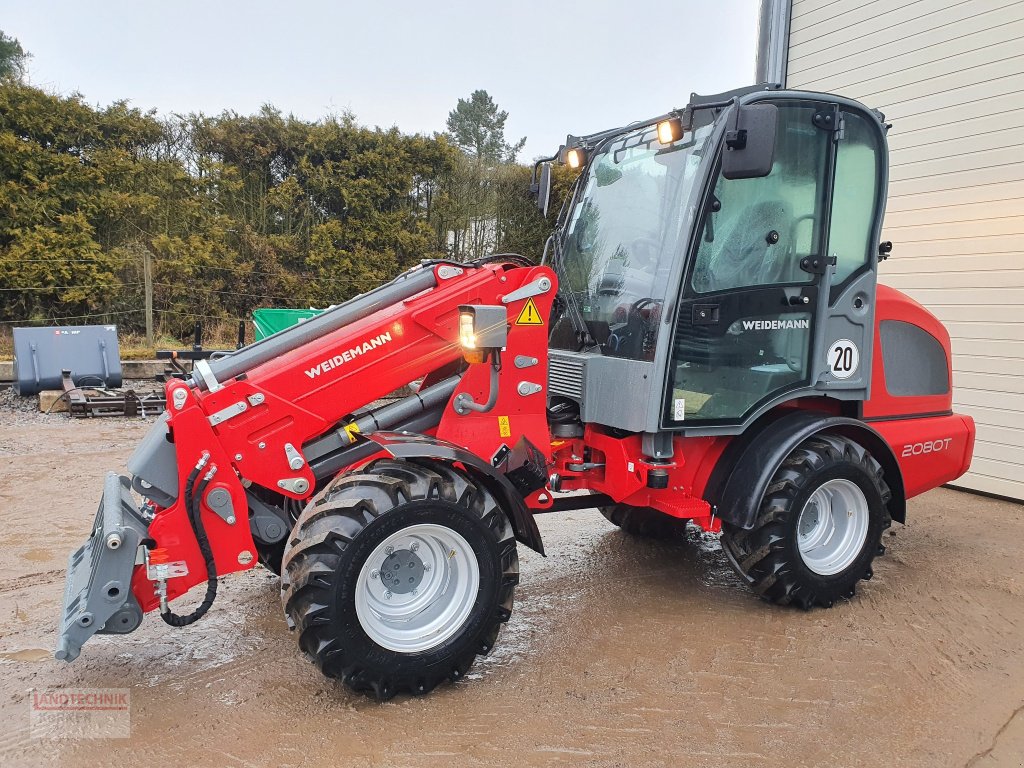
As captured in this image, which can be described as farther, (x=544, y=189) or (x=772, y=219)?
(x=544, y=189)

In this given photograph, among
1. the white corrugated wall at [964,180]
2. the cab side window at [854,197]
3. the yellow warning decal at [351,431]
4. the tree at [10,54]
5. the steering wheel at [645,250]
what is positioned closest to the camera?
the yellow warning decal at [351,431]

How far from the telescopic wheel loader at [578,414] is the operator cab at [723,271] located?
0.05ft

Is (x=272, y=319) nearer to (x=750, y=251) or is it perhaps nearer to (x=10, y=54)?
(x=750, y=251)

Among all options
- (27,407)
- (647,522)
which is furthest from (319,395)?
(27,407)

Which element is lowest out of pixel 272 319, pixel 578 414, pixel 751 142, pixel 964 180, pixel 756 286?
pixel 578 414

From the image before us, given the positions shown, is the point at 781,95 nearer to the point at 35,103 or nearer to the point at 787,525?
the point at 787,525

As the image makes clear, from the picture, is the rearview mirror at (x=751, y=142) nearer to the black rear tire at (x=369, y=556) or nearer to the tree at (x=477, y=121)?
the black rear tire at (x=369, y=556)

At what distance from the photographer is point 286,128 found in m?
12.6

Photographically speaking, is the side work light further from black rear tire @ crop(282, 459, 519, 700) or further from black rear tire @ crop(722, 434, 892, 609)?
black rear tire @ crop(282, 459, 519, 700)

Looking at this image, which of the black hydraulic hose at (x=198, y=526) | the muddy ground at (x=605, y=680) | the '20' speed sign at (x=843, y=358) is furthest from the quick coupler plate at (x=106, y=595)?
the '20' speed sign at (x=843, y=358)

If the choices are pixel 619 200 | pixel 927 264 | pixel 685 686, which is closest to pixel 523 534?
pixel 685 686

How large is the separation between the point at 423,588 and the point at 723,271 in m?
2.04

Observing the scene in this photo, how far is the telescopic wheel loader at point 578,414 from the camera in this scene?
293 cm

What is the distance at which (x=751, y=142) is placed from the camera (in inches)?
123
